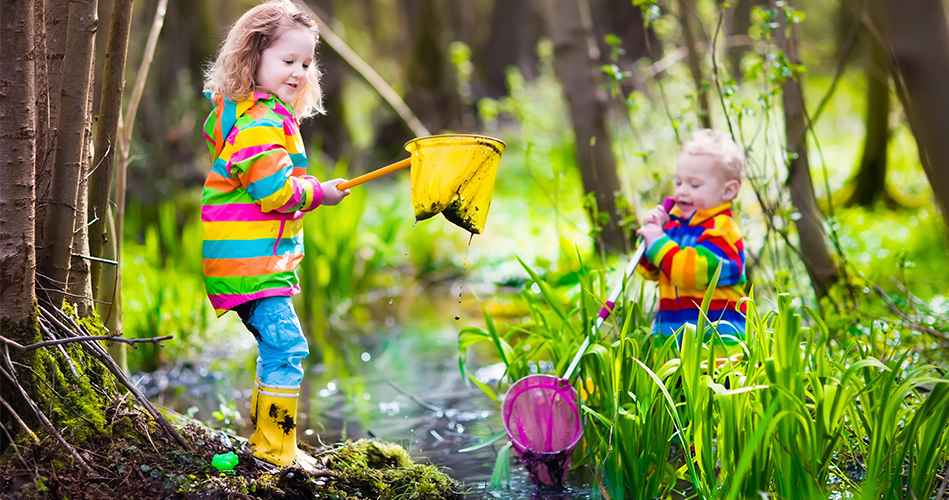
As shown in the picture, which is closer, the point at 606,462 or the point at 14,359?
the point at 14,359

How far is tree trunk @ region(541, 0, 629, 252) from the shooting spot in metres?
4.59

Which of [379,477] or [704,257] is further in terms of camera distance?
[704,257]

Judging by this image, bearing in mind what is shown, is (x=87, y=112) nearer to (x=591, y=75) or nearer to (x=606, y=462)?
(x=606, y=462)

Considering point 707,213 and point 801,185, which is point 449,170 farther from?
point 801,185

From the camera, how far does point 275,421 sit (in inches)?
94.0

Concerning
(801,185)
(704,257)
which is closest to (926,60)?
(704,257)

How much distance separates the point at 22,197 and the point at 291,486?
1.08 m

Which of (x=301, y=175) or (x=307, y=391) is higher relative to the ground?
(x=301, y=175)

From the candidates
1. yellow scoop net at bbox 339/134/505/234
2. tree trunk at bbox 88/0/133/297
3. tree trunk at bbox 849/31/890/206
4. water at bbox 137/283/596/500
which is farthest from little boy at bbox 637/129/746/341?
tree trunk at bbox 849/31/890/206

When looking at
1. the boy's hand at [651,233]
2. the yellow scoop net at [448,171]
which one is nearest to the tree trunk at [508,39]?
the boy's hand at [651,233]

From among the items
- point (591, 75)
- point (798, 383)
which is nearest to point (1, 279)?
point (798, 383)

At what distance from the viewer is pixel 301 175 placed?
2.47 m

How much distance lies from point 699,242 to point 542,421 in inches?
36.0

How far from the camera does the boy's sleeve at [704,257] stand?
2857mm
